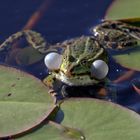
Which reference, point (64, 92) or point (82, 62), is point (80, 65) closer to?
point (82, 62)

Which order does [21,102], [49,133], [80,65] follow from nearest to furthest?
[49,133] → [21,102] → [80,65]

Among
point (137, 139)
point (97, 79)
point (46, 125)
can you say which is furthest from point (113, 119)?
point (97, 79)

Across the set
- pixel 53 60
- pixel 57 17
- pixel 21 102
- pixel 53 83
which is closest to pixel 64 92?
pixel 53 83

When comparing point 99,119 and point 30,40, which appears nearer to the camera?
point 99,119

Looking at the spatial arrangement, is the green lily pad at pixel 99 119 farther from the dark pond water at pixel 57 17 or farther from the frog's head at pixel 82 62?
the dark pond water at pixel 57 17

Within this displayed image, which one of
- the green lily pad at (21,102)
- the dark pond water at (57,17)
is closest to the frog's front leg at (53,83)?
the green lily pad at (21,102)
